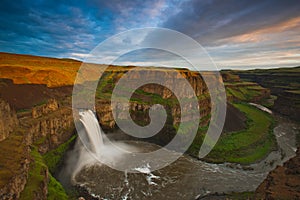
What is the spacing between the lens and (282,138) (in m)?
37.6

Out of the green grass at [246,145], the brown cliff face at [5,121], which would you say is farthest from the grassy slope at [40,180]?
the green grass at [246,145]

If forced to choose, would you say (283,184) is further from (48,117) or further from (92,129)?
(48,117)

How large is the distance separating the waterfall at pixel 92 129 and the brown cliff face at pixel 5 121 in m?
8.28

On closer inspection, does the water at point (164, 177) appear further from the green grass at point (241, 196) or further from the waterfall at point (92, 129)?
the green grass at point (241, 196)

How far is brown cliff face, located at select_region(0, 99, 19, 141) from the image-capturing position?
17.8m

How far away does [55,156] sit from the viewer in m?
22.9

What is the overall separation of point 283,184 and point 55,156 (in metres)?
21.9

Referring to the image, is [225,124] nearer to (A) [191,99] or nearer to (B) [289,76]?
(A) [191,99]

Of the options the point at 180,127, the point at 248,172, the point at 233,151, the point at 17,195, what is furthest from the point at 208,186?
the point at 17,195

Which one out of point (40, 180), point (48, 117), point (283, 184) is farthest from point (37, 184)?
point (283, 184)

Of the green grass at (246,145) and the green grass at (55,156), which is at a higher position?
the green grass at (55,156)

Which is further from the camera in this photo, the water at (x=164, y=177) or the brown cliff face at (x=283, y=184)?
the water at (x=164, y=177)

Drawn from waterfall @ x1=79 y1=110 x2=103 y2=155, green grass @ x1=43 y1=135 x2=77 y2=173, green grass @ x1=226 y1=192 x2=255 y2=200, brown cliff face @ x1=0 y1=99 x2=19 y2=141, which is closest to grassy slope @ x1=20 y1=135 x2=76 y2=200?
green grass @ x1=43 y1=135 x2=77 y2=173

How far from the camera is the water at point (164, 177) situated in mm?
19984
